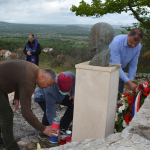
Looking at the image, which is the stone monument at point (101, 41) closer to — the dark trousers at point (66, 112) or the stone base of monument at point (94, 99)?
the stone base of monument at point (94, 99)

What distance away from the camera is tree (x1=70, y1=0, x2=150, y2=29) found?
7.95 meters

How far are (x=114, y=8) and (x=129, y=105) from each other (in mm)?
5481

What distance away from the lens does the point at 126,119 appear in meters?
3.17

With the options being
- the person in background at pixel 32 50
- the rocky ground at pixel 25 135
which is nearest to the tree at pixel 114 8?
the person in background at pixel 32 50

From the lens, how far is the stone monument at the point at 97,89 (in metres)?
2.59

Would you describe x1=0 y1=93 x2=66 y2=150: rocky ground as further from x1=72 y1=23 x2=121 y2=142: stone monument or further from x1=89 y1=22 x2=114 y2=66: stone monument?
x1=89 y1=22 x2=114 y2=66: stone monument

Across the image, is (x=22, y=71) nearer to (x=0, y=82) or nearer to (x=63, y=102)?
(x=0, y=82)

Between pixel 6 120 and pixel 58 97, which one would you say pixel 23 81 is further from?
pixel 58 97

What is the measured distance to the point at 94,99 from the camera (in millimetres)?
2668

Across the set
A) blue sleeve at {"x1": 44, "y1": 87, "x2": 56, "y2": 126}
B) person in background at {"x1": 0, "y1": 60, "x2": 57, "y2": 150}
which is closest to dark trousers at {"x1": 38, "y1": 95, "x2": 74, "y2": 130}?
blue sleeve at {"x1": 44, "y1": 87, "x2": 56, "y2": 126}

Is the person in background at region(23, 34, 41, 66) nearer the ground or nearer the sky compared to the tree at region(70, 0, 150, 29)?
nearer the ground

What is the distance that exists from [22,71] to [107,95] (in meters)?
1.04

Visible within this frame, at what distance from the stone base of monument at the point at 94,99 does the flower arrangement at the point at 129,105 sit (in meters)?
0.51

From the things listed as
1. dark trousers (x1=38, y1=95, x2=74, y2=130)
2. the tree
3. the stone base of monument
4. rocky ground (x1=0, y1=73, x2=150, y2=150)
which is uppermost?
the tree
